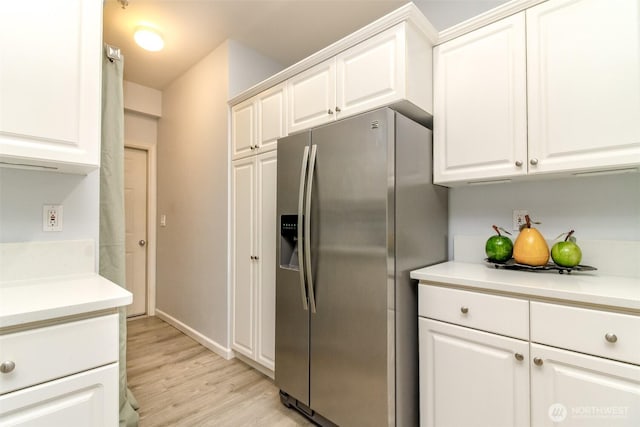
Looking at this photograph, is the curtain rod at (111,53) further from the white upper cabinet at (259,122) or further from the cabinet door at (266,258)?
the cabinet door at (266,258)

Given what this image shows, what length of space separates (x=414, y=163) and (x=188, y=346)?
2.63 meters

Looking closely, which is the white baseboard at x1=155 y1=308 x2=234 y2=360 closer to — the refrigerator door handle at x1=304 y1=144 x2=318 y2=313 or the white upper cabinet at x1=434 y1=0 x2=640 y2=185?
the refrigerator door handle at x1=304 y1=144 x2=318 y2=313

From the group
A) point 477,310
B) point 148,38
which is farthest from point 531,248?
point 148,38

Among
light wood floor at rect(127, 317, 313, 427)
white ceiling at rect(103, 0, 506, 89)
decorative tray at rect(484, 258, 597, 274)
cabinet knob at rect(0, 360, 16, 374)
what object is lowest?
light wood floor at rect(127, 317, 313, 427)

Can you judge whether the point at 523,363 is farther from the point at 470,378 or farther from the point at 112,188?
the point at 112,188

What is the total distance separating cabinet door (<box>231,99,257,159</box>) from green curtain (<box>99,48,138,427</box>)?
2.90 feet

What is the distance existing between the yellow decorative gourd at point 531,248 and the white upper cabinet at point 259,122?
158 cm

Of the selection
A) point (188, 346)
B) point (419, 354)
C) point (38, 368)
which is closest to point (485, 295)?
point (419, 354)

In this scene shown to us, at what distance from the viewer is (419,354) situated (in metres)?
1.46

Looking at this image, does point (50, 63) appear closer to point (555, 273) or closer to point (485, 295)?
point (485, 295)

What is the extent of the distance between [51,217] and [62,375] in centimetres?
80

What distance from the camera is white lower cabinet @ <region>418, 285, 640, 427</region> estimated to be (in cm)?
101

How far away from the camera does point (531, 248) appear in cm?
146

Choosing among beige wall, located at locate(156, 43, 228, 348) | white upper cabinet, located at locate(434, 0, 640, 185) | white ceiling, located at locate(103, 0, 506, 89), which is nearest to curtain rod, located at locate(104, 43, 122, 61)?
white ceiling, located at locate(103, 0, 506, 89)
